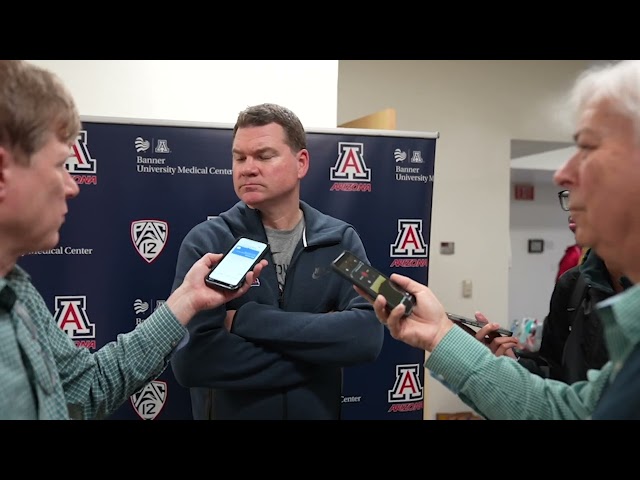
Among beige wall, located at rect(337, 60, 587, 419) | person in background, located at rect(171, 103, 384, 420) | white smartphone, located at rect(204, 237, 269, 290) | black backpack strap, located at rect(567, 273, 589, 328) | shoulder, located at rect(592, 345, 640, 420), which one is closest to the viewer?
shoulder, located at rect(592, 345, 640, 420)

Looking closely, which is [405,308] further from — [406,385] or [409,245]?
[406,385]

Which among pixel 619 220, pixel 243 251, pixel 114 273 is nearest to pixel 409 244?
pixel 243 251

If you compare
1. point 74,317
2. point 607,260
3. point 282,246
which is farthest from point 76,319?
point 607,260

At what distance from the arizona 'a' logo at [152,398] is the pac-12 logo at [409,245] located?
1212 millimetres

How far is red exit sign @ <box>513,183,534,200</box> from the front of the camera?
5320mm

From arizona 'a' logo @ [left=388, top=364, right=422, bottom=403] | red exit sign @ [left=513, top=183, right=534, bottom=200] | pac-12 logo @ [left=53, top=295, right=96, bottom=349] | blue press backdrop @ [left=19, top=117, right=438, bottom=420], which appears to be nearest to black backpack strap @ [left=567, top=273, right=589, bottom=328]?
blue press backdrop @ [left=19, top=117, right=438, bottom=420]

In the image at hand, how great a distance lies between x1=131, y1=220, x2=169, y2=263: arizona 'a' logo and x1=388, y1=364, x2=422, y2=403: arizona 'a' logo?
1285 millimetres

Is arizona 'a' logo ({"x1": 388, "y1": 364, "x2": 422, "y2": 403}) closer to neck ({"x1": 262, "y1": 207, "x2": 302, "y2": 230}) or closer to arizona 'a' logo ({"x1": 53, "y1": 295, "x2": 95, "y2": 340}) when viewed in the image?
neck ({"x1": 262, "y1": 207, "x2": 302, "y2": 230})

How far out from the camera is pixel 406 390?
8.63ft

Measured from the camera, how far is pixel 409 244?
2596mm

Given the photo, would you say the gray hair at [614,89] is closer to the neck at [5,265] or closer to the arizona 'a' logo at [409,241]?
the neck at [5,265]

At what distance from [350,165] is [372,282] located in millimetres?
1247

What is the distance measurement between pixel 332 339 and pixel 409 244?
1.11m

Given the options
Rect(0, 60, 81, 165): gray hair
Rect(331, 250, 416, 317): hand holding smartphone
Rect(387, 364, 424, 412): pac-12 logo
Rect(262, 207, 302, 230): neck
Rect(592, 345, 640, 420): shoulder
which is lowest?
Rect(387, 364, 424, 412): pac-12 logo
